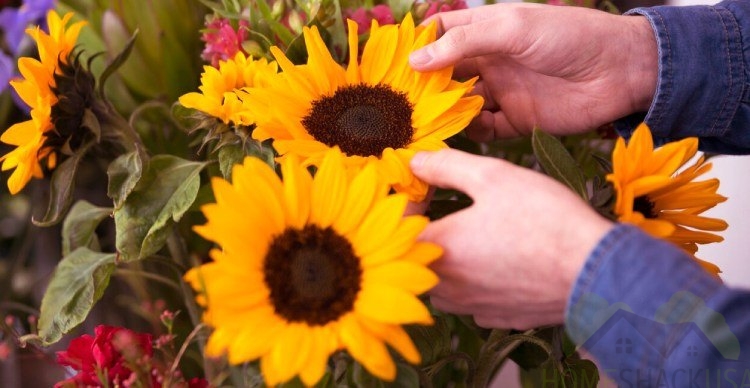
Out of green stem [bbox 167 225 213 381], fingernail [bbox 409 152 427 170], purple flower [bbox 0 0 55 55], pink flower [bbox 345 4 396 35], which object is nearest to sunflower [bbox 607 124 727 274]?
fingernail [bbox 409 152 427 170]

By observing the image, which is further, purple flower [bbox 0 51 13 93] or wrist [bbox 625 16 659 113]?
purple flower [bbox 0 51 13 93]

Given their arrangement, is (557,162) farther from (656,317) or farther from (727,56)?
(727,56)

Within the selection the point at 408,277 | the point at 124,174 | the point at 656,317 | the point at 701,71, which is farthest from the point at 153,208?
the point at 701,71

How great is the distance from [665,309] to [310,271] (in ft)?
0.63

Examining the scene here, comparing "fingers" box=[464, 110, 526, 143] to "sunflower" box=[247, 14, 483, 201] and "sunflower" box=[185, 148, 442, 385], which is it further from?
"sunflower" box=[185, 148, 442, 385]

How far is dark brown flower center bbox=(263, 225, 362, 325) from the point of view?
15.1 inches

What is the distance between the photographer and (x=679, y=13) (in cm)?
59

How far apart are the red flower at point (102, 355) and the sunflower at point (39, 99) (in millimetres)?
116

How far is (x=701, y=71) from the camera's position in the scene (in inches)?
23.0

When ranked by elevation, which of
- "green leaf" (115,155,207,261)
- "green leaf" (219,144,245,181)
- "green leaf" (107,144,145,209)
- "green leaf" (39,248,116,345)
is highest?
"green leaf" (219,144,245,181)

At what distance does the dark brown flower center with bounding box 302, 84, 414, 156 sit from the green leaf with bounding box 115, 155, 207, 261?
0.09 m

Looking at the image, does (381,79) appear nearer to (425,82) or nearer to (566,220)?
(425,82)

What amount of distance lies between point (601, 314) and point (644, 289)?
3 centimetres

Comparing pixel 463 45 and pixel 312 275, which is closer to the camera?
pixel 312 275
